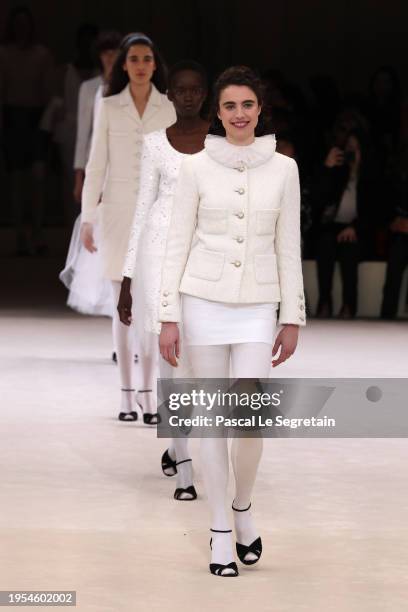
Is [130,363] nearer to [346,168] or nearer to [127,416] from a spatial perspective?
[127,416]

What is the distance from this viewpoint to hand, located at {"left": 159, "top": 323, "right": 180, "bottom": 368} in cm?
446

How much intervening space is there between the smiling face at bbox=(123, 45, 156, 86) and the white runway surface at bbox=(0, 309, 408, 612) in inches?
52.2

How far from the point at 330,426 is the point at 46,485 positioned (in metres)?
1.58

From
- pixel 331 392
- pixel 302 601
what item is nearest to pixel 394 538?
pixel 302 601

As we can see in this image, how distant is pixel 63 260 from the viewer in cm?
1427

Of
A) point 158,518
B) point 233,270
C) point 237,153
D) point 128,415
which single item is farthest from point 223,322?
point 128,415

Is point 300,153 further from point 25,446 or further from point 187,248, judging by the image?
point 187,248

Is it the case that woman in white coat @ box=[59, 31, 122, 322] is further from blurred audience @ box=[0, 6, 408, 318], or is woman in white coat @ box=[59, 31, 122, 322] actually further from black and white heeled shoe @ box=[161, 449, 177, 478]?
black and white heeled shoe @ box=[161, 449, 177, 478]

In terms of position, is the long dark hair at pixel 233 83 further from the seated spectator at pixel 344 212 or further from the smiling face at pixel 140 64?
the seated spectator at pixel 344 212

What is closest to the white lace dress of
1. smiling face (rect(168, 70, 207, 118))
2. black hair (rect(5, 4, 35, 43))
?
smiling face (rect(168, 70, 207, 118))

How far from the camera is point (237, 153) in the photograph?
4523 millimetres

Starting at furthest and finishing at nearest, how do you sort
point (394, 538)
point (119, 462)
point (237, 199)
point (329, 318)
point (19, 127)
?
point (19, 127) → point (329, 318) → point (119, 462) → point (394, 538) → point (237, 199)

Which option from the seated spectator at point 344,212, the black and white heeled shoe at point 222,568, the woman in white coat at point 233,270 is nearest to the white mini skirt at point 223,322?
the woman in white coat at point 233,270

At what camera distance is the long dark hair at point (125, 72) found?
22.0 feet
